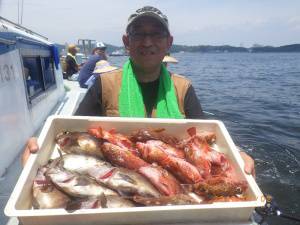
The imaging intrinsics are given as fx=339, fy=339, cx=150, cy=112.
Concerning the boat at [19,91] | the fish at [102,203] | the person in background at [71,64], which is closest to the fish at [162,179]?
the fish at [102,203]

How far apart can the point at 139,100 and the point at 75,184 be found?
4.97 ft

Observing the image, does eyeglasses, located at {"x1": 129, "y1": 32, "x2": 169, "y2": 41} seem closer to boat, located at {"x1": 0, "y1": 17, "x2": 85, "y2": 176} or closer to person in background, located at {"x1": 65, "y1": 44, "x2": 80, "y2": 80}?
boat, located at {"x1": 0, "y1": 17, "x2": 85, "y2": 176}

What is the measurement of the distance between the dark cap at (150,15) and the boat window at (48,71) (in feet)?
17.9

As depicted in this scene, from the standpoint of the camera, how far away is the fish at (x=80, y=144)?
9.08 feet

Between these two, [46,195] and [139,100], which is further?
[139,100]

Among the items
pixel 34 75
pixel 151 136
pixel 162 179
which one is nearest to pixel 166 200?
pixel 162 179

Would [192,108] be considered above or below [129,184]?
above

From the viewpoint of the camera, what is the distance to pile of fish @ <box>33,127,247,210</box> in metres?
2.16

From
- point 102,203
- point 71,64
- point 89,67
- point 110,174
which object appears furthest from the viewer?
point 71,64

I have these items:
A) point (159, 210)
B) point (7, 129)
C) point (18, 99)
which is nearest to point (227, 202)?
point (159, 210)

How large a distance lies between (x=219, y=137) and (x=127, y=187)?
3.77 feet

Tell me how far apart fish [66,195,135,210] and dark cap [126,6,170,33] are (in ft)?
6.00

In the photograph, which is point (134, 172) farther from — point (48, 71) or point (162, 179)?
point (48, 71)

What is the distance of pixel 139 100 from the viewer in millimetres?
3561
